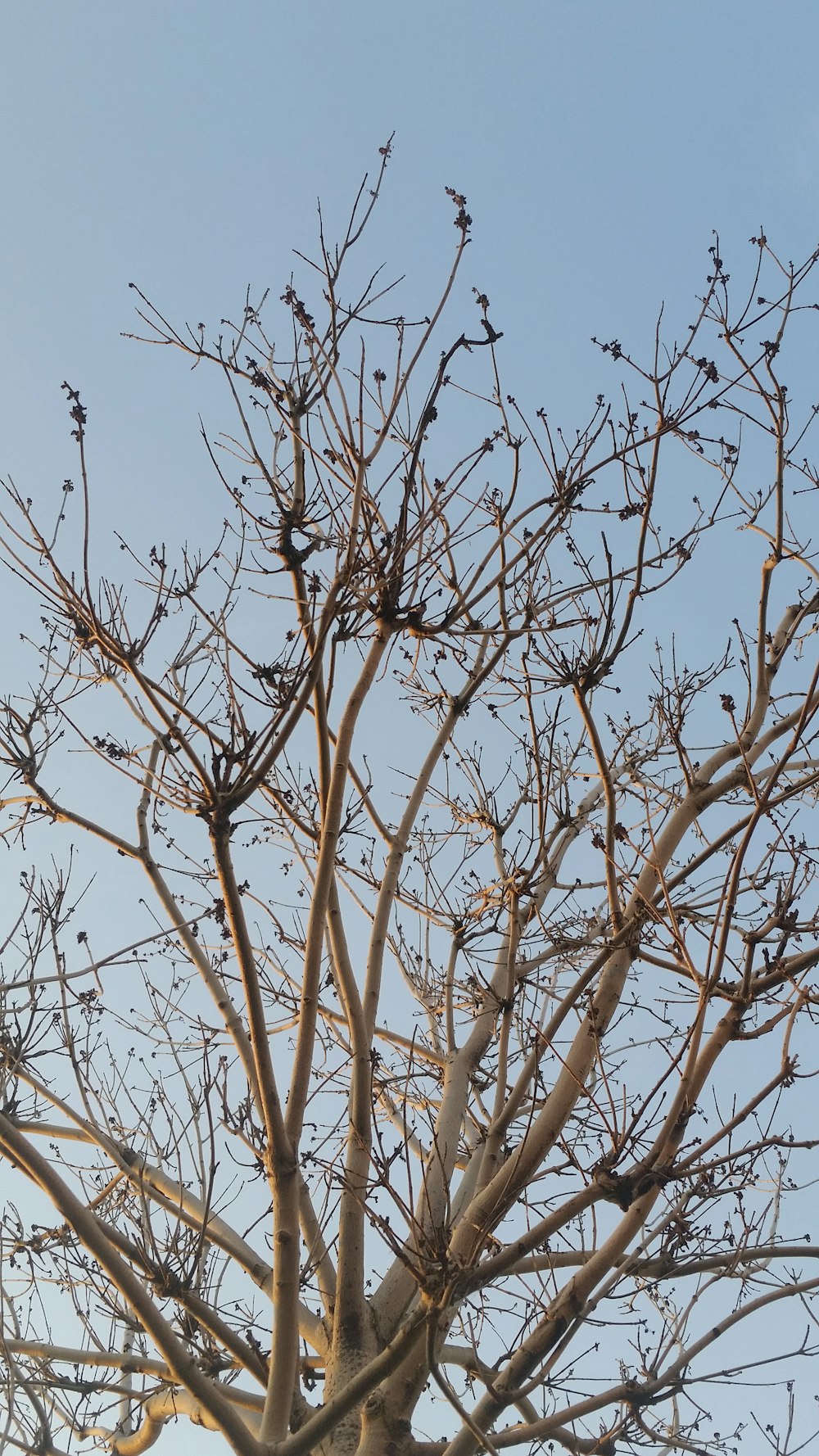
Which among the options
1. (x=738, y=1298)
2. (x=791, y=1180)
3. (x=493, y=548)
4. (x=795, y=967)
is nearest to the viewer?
(x=795, y=967)

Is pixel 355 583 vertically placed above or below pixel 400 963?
below

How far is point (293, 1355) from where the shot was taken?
367 centimetres

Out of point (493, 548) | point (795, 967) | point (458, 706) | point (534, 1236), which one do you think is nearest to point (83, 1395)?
point (534, 1236)

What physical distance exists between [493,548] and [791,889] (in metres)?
1.84

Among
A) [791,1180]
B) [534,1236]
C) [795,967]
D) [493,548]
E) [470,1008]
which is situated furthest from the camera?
[470,1008]

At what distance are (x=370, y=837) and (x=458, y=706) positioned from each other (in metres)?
1.79

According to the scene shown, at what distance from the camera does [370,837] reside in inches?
252

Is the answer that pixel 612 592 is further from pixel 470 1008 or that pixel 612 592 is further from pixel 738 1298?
pixel 470 1008

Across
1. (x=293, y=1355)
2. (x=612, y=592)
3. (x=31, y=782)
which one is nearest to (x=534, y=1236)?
(x=293, y=1355)

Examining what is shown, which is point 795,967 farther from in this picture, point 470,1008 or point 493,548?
point 470,1008

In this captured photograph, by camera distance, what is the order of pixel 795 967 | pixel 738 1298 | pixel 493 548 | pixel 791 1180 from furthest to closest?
pixel 791 1180 → pixel 738 1298 → pixel 493 548 → pixel 795 967

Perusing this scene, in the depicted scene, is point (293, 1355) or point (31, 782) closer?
point (293, 1355)

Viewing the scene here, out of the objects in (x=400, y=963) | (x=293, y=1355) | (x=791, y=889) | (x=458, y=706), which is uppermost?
(x=400, y=963)

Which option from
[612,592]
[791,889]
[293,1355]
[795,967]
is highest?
[612,592]
